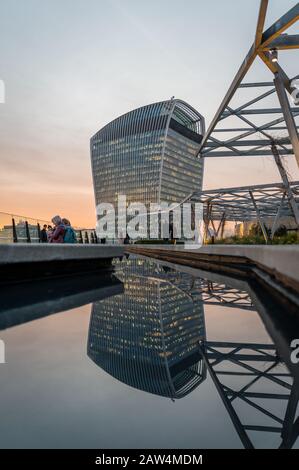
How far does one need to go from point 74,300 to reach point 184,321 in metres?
2.02

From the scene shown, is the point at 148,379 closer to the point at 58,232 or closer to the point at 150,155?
the point at 58,232

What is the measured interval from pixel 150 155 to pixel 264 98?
415 feet

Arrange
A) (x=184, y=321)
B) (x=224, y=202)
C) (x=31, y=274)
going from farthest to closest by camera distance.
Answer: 1. (x=224, y=202)
2. (x=31, y=274)
3. (x=184, y=321)

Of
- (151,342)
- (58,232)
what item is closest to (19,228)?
(58,232)

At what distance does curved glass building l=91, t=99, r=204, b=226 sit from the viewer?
132625 mm

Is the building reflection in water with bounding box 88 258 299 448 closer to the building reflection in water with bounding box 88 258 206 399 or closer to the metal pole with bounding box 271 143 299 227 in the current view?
the building reflection in water with bounding box 88 258 206 399

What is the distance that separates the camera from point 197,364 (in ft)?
6.86

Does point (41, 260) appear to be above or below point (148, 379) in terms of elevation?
above

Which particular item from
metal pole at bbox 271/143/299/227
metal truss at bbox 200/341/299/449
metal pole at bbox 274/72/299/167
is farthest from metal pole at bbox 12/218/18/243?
metal pole at bbox 271/143/299/227

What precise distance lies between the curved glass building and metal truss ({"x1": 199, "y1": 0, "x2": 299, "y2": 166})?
118 metres
